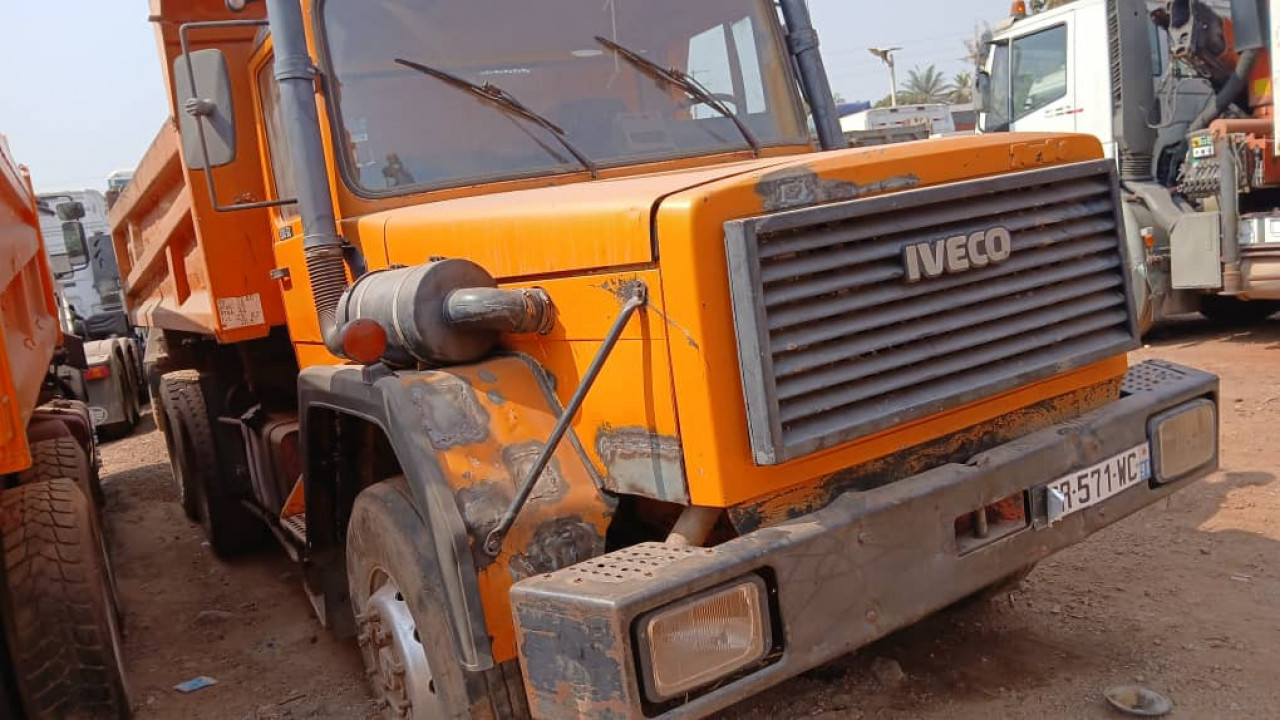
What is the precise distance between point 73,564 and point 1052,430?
3.13m

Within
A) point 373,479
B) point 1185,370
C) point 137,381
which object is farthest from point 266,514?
point 137,381

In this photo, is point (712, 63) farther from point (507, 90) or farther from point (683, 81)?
point (507, 90)

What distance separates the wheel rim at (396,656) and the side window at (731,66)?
6.26 ft

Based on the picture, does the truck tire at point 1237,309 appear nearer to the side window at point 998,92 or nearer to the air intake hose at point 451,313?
the side window at point 998,92

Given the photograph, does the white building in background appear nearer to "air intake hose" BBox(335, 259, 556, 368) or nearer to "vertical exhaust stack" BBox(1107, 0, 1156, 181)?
"vertical exhaust stack" BBox(1107, 0, 1156, 181)

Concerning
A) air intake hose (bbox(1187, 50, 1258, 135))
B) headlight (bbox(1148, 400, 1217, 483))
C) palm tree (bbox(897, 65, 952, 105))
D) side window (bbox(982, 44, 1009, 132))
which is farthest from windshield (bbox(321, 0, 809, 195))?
palm tree (bbox(897, 65, 952, 105))

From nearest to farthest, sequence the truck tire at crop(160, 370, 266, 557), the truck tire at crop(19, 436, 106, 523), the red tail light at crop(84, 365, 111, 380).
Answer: the truck tire at crop(19, 436, 106, 523)
the truck tire at crop(160, 370, 266, 557)
the red tail light at crop(84, 365, 111, 380)

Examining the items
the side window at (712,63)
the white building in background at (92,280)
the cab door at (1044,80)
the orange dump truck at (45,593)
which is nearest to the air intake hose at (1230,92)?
the cab door at (1044,80)

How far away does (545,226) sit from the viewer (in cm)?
257

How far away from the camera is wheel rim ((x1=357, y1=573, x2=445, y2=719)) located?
8.70 ft

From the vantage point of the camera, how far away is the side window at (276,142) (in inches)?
149

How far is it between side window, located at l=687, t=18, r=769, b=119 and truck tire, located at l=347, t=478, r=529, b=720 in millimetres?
1757

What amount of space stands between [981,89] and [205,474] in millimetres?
8476

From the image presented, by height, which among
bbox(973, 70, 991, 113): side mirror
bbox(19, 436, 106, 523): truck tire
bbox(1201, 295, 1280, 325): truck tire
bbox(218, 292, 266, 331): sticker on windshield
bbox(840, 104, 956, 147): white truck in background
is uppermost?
bbox(840, 104, 956, 147): white truck in background
